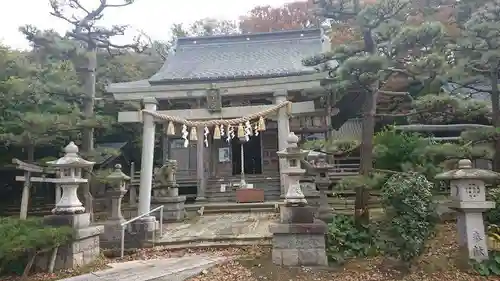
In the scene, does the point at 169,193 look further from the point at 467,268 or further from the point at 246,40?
the point at 246,40

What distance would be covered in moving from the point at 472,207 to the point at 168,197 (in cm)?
889

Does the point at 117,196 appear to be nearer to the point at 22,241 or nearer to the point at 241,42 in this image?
the point at 22,241

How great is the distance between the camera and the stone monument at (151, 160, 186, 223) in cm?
1259

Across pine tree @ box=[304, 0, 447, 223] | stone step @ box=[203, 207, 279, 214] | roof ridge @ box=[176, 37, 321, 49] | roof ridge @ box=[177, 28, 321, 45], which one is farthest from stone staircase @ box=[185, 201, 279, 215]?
roof ridge @ box=[177, 28, 321, 45]

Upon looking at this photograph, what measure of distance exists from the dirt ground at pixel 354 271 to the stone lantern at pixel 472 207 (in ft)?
1.34

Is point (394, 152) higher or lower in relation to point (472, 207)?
higher

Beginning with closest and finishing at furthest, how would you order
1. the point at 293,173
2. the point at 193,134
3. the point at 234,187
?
the point at 293,173 < the point at 193,134 < the point at 234,187

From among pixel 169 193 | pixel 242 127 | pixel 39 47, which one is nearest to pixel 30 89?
pixel 39 47

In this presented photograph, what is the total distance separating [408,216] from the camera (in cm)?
615

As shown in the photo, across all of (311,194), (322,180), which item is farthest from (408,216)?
(311,194)

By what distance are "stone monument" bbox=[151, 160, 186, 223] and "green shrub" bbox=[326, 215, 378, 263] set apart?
6251mm

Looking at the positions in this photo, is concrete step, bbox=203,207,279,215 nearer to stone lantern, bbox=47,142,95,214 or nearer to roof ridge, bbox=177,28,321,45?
stone lantern, bbox=47,142,95,214

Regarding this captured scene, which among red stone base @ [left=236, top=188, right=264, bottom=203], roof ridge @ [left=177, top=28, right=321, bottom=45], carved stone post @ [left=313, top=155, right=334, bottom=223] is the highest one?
roof ridge @ [left=177, top=28, right=321, bottom=45]

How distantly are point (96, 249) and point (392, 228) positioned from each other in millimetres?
5809
